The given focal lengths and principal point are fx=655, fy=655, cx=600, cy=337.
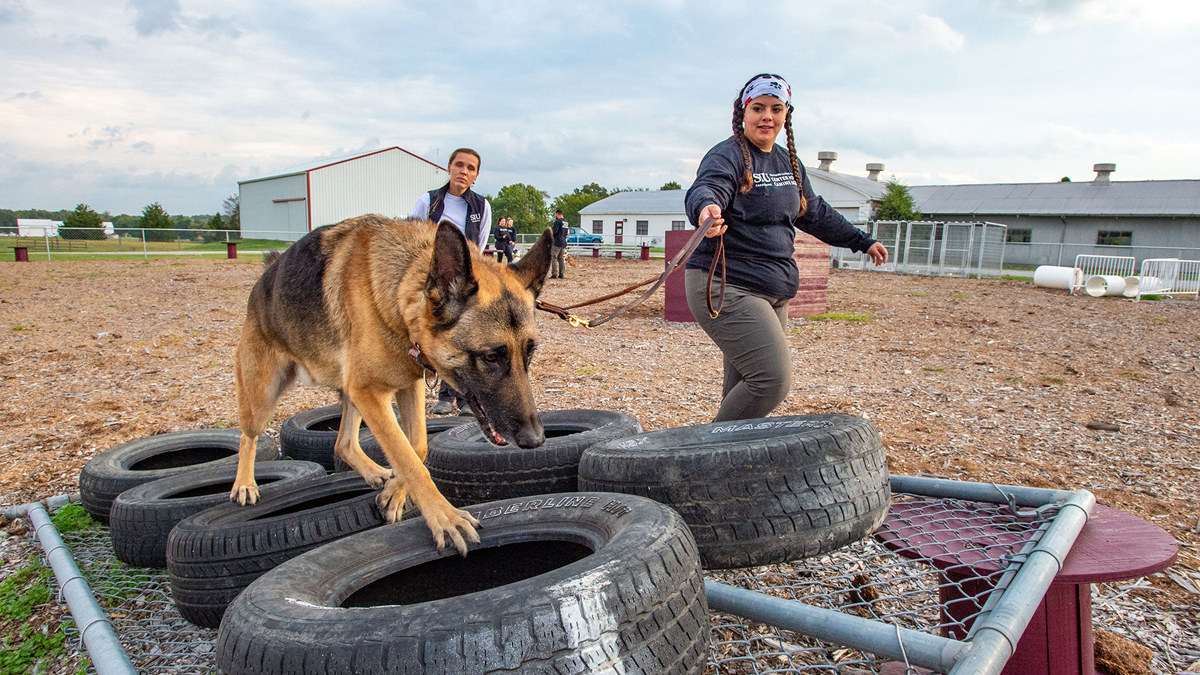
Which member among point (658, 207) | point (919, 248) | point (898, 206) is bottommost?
point (919, 248)

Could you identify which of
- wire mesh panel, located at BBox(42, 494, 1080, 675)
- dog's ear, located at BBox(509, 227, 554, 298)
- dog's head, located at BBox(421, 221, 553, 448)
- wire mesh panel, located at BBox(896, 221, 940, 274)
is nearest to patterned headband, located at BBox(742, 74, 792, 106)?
dog's ear, located at BBox(509, 227, 554, 298)

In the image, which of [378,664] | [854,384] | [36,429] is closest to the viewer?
[378,664]

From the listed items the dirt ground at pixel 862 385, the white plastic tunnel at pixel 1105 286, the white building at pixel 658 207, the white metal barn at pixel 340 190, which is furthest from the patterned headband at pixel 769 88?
the white metal barn at pixel 340 190

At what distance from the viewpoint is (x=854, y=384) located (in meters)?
8.02

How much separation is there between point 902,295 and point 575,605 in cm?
1997

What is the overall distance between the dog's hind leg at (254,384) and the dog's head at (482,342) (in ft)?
4.66

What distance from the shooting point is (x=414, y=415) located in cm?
365

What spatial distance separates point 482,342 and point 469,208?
3.84m

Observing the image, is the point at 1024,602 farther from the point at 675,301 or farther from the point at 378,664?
the point at 675,301

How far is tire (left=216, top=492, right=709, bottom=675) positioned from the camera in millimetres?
1730

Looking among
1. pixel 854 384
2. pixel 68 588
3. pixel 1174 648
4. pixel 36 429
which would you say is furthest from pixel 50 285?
pixel 1174 648

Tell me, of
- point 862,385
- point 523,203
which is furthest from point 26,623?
point 523,203

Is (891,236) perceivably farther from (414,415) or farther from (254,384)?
(254,384)

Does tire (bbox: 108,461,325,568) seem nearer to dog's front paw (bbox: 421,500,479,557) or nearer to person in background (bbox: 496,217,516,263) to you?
dog's front paw (bbox: 421,500,479,557)
